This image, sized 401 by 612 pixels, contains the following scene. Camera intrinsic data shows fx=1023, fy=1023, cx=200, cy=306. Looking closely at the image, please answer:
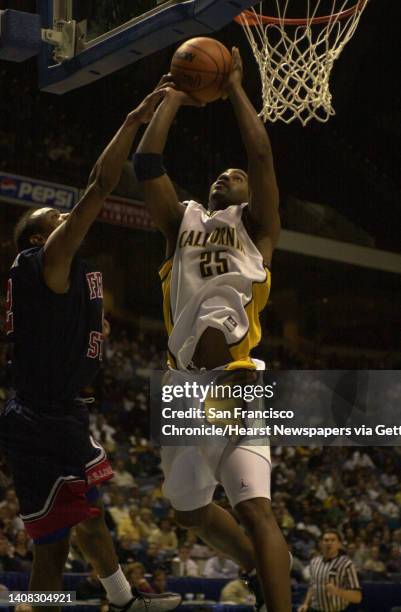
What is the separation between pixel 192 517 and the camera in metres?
3.98

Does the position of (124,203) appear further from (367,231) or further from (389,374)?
(389,374)

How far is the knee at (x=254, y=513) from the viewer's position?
143 inches

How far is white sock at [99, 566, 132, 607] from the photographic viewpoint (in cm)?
390

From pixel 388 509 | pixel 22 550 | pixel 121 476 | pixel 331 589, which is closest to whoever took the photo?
pixel 331 589

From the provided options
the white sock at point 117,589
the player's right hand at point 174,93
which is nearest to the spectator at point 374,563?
the white sock at point 117,589

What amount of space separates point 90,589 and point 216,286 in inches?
165

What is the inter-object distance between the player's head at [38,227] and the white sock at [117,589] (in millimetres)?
1346

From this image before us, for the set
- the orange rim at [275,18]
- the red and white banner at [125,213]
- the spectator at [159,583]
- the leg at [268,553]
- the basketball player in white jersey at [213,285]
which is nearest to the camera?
the leg at [268,553]

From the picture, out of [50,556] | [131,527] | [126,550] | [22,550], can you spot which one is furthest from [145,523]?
[50,556]

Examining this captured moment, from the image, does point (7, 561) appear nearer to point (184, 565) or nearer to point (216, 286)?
point (184, 565)

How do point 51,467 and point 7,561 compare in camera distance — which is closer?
point 51,467

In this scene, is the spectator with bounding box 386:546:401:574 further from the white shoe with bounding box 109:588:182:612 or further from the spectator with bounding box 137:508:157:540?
the white shoe with bounding box 109:588:182:612

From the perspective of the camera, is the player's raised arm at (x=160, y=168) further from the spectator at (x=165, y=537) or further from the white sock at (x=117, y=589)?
the spectator at (x=165, y=537)

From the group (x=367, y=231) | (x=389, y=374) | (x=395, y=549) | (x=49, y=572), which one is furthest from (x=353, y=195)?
(x=49, y=572)
